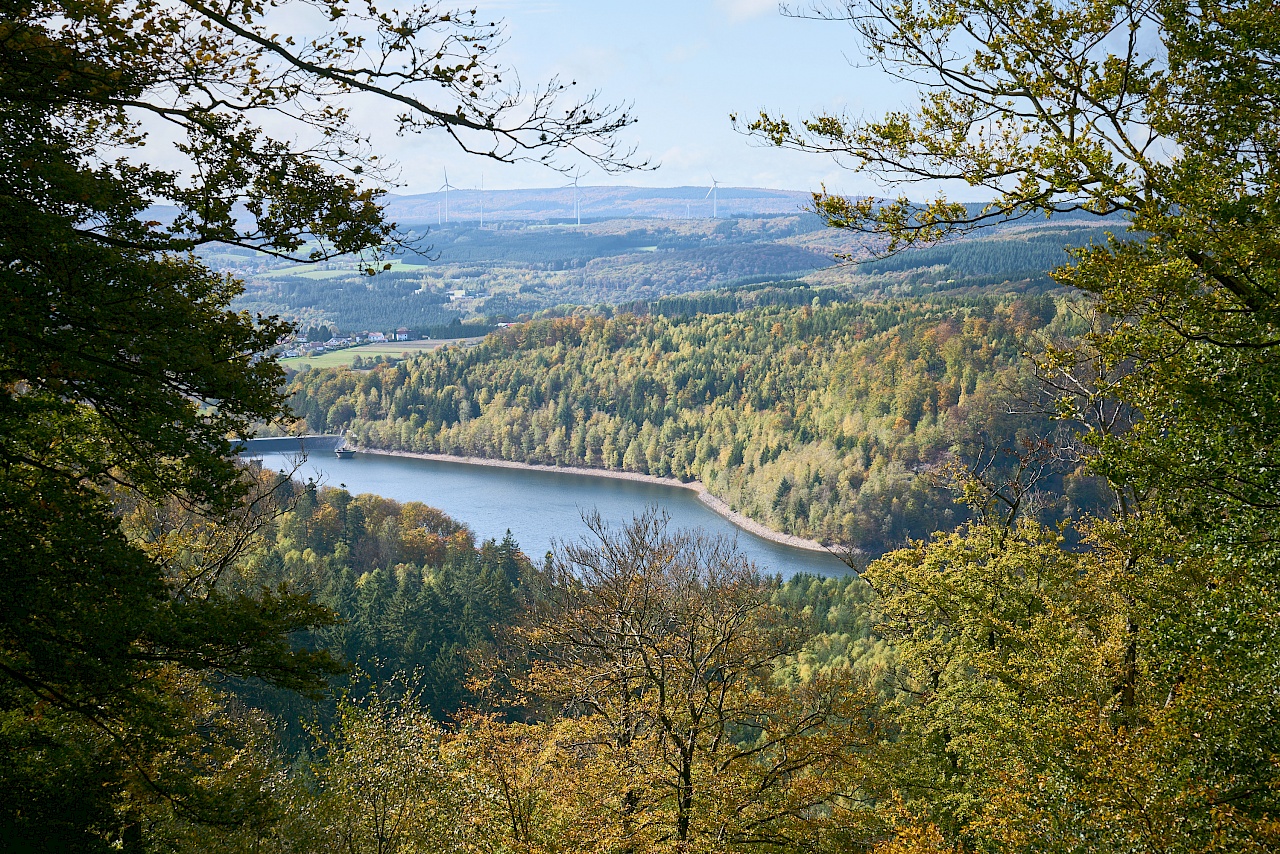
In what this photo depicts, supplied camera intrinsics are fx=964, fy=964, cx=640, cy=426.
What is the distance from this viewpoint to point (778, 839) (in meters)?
9.45

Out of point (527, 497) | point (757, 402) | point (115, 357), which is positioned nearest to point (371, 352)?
point (757, 402)

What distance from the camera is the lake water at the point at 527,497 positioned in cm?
6831

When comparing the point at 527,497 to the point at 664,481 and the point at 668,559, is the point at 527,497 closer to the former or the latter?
the point at 664,481

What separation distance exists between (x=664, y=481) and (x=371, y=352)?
68357 mm

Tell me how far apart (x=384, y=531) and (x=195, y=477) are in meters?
49.7

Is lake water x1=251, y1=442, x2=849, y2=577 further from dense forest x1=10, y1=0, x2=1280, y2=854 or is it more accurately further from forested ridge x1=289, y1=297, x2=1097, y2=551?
dense forest x1=10, y1=0, x2=1280, y2=854

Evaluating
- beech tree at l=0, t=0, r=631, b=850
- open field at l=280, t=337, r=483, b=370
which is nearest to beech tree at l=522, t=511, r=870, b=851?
beech tree at l=0, t=0, r=631, b=850

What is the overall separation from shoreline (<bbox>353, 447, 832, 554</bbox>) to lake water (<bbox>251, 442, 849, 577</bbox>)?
881 millimetres

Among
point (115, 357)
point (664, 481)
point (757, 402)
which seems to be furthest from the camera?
point (757, 402)

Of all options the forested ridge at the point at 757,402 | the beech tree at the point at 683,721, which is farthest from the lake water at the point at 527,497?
the beech tree at the point at 683,721

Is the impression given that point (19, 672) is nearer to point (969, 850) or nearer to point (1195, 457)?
point (1195, 457)

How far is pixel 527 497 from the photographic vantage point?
282 feet

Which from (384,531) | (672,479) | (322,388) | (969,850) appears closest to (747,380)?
(672,479)

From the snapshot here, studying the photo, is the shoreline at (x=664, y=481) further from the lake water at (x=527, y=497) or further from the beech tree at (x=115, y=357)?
the beech tree at (x=115, y=357)
